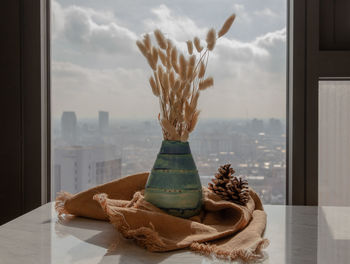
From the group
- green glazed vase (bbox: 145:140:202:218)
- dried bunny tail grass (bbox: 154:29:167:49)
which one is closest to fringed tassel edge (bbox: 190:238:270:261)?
green glazed vase (bbox: 145:140:202:218)

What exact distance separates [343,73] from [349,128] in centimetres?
21

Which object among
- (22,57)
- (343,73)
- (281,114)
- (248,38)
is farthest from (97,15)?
(343,73)

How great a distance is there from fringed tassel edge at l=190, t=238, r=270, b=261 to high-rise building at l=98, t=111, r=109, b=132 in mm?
774

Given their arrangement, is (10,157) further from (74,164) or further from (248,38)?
(248,38)

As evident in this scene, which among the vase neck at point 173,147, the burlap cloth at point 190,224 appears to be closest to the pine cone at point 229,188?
the burlap cloth at point 190,224

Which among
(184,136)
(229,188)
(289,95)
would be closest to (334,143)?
(289,95)

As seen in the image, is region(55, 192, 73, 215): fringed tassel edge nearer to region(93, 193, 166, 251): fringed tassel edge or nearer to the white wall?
region(93, 193, 166, 251): fringed tassel edge

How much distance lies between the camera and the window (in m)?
1.33

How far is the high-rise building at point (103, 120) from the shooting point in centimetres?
138

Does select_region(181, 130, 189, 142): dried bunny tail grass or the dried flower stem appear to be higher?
the dried flower stem

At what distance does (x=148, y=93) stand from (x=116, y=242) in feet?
2.36

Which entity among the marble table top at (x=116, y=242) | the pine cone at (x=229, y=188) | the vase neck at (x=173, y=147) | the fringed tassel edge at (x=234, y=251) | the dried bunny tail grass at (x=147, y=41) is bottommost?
the marble table top at (x=116, y=242)

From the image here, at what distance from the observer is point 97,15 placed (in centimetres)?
138

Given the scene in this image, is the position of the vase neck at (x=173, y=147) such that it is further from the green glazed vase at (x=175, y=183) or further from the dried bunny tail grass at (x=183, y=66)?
the dried bunny tail grass at (x=183, y=66)
